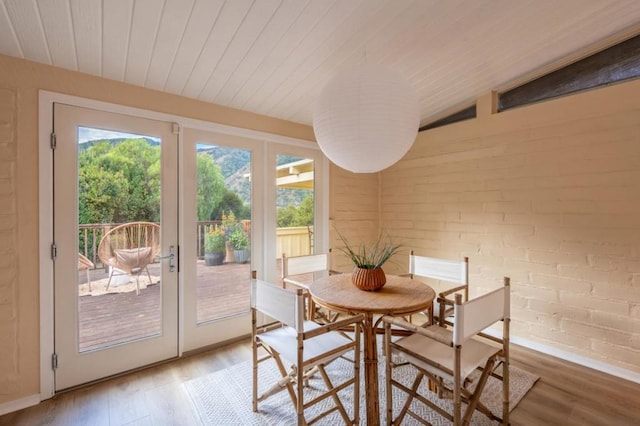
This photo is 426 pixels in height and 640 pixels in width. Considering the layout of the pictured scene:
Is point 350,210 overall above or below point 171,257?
above

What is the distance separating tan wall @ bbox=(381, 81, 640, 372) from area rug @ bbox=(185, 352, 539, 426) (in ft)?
2.47

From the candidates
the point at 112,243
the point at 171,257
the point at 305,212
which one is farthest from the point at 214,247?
the point at 305,212

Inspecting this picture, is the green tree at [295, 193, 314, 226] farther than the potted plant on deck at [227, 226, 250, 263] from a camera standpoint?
Yes

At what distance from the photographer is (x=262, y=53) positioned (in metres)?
2.16

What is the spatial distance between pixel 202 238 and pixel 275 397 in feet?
4.85

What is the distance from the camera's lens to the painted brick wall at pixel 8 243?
1913 mm

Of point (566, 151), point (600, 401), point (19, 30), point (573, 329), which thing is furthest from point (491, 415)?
point (19, 30)

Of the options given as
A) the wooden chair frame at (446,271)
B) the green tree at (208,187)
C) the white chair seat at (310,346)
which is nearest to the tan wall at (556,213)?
the wooden chair frame at (446,271)

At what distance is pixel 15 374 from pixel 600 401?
4.00 meters

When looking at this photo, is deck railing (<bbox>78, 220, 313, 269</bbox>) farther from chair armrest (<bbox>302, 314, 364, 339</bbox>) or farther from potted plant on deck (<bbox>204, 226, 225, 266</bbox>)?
chair armrest (<bbox>302, 314, 364, 339</bbox>)

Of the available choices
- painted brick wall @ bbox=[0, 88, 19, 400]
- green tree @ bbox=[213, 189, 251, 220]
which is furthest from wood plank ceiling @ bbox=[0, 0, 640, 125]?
green tree @ bbox=[213, 189, 251, 220]

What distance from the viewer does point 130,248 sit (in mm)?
2408

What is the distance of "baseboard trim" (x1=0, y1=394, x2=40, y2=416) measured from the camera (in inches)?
76.2

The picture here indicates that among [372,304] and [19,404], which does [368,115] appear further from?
[19,404]
